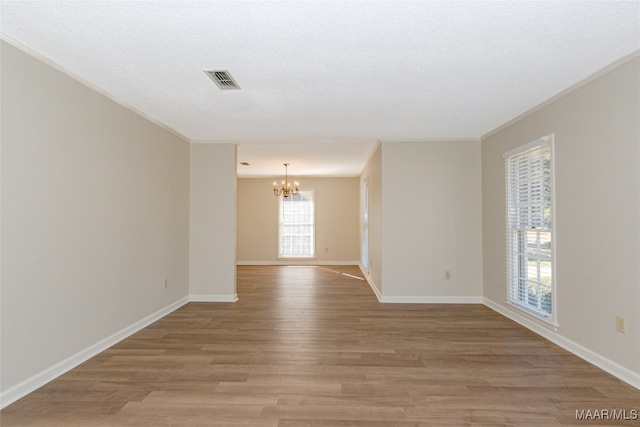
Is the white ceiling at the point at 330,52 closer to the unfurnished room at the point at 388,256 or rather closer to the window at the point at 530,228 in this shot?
the unfurnished room at the point at 388,256

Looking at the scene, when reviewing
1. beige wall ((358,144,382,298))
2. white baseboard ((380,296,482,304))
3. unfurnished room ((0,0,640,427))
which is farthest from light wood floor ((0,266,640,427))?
beige wall ((358,144,382,298))

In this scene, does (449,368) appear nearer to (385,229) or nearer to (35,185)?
(385,229)

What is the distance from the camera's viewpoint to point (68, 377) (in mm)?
2635

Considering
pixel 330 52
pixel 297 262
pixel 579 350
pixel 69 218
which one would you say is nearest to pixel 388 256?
pixel 579 350

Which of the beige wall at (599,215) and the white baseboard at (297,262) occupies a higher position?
the beige wall at (599,215)

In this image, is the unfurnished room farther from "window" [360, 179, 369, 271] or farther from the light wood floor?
"window" [360, 179, 369, 271]

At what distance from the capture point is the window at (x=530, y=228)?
350cm

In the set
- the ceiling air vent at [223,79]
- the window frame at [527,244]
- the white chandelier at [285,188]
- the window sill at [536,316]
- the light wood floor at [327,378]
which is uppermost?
the ceiling air vent at [223,79]

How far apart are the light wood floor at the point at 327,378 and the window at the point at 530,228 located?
37cm

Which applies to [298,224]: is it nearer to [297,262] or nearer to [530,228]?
[297,262]

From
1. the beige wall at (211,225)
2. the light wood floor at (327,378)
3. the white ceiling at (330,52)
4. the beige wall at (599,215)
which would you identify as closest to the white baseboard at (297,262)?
the beige wall at (211,225)

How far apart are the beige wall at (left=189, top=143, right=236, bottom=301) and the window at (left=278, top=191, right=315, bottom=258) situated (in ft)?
14.5

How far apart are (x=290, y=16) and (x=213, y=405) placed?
2502 mm

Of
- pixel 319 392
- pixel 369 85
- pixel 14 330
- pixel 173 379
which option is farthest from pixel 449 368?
pixel 14 330
